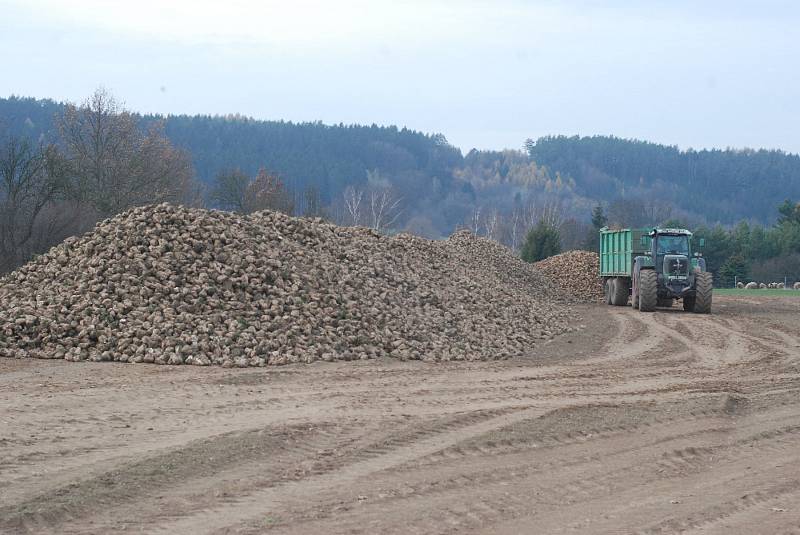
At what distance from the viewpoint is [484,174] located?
5527 inches

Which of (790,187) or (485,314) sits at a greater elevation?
(790,187)

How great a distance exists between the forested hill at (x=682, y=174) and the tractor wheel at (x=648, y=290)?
108401mm

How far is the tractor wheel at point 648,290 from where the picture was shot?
26.8 m

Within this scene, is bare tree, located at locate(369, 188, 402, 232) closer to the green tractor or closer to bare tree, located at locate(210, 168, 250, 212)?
the green tractor

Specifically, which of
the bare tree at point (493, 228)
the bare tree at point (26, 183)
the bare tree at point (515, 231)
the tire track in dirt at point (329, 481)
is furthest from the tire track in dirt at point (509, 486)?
the bare tree at point (515, 231)

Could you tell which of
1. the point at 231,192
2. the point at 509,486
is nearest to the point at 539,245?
the point at 231,192

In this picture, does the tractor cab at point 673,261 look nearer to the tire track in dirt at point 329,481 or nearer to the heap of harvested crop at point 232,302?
the heap of harvested crop at point 232,302

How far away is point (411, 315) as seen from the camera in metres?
16.8

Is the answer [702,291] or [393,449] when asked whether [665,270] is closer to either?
[702,291]

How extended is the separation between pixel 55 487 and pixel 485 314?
13.4 m

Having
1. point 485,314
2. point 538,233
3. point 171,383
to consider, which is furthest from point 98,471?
point 538,233

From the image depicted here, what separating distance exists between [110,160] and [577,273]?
830 inches

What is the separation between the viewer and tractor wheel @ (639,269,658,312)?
87.8 ft

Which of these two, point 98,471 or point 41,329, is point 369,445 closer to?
point 98,471
